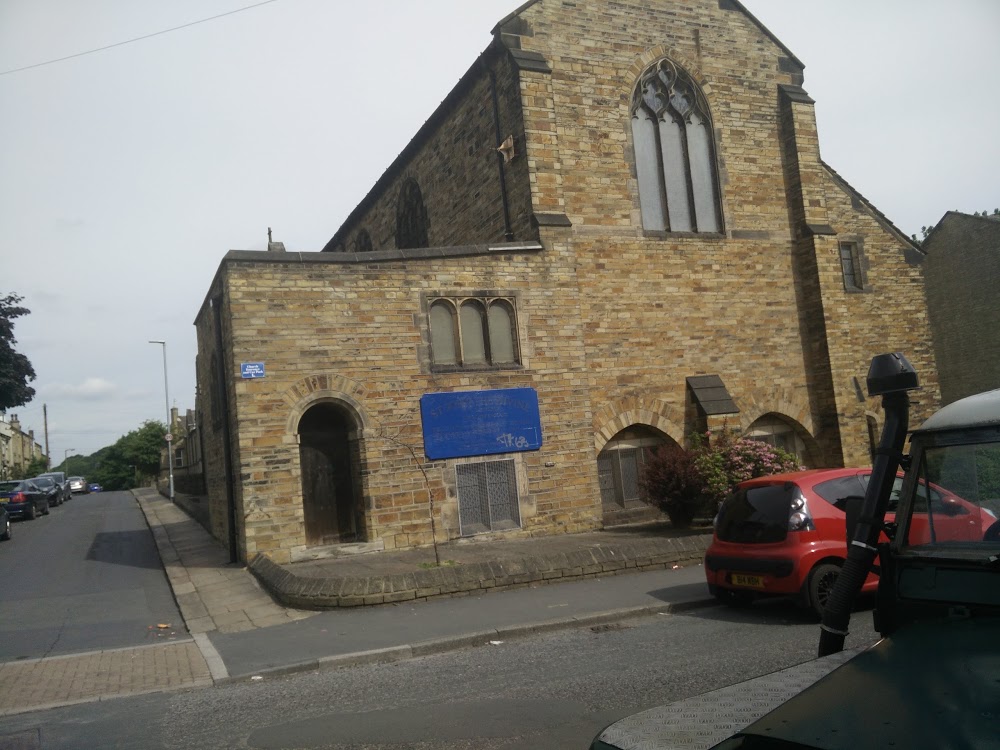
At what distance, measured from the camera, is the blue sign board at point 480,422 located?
14250mm

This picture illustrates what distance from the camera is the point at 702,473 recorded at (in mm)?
14250

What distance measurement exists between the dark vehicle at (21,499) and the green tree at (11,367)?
5.41 m

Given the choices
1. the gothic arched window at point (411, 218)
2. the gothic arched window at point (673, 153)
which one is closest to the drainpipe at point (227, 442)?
the gothic arched window at point (411, 218)

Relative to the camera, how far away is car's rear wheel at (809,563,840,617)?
8.30m

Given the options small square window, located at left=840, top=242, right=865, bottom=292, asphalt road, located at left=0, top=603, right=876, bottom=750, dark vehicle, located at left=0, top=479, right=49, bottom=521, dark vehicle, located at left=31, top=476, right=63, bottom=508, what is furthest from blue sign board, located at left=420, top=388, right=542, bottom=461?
dark vehicle, located at left=31, top=476, right=63, bottom=508

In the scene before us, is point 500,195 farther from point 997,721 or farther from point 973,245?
point 973,245

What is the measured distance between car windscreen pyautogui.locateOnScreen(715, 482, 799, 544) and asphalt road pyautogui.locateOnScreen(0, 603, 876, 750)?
947 millimetres

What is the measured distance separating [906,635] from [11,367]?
1428 inches

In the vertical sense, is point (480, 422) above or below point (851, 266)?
below

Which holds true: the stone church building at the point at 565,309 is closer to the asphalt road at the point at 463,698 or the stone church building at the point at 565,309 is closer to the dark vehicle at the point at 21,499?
the asphalt road at the point at 463,698

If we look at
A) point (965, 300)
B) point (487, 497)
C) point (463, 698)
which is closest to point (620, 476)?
point (487, 497)

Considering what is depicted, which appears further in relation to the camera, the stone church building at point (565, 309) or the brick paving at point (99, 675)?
the stone church building at point (565, 309)

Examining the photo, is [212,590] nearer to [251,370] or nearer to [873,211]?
[251,370]

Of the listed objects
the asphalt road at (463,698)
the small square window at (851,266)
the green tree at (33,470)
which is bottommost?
the asphalt road at (463,698)
